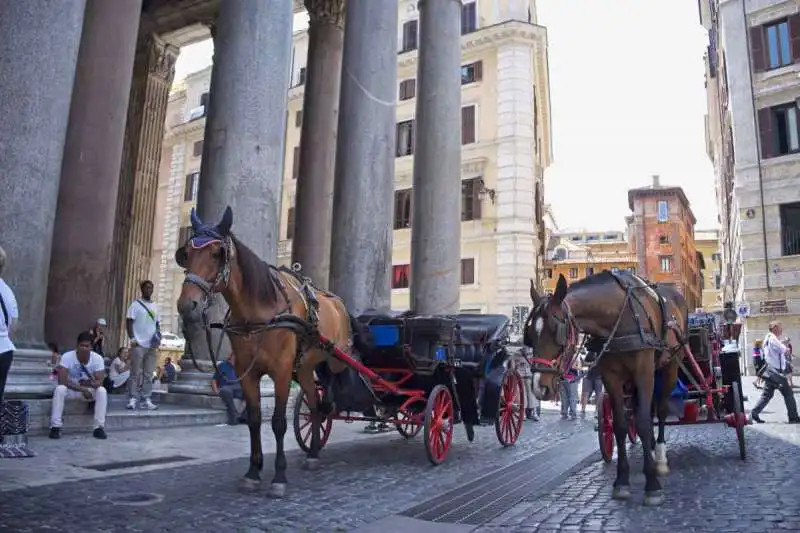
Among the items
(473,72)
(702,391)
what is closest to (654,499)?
(702,391)

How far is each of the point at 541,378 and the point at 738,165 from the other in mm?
23194

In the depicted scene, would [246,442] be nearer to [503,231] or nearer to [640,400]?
[640,400]

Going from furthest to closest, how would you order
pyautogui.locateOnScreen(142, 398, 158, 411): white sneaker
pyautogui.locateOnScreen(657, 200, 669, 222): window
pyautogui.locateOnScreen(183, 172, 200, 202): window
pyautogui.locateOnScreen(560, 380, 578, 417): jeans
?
pyautogui.locateOnScreen(657, 200, 669, 222): window, pyautogui.locateOnScreen(183, 172, 200, 202): window, pyautogui.locateOnScreen(560, 380, 578, 417): jeans, pyautogui.locateOnScreen(142, 398, 158, 411): white sneaker

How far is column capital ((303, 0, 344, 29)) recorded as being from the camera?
49.5 feet

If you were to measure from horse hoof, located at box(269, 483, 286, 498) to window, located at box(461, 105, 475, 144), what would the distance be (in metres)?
22.7

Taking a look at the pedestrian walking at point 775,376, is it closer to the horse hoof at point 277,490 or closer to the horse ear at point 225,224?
the horse hoof at point 277,490

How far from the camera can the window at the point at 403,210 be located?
26891 mm

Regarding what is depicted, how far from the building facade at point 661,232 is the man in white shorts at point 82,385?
60.7 m

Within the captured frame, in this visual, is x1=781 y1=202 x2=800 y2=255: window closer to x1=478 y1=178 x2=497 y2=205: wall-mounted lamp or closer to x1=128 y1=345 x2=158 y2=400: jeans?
x1=478 y1=178 x2=497 y2=205: wall-mounted lamp

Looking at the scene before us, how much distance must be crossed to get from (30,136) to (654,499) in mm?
6799

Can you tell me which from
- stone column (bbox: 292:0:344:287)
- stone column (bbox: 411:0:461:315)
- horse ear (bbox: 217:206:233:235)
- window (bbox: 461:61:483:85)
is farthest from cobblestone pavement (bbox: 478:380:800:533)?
window (bbox: 461:61:483:85)

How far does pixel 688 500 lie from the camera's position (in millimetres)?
4945

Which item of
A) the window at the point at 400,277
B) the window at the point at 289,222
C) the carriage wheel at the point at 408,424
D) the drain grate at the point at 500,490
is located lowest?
the drain grate at the point at 500,490

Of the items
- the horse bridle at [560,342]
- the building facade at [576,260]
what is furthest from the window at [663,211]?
the horse bridle at [560,342]
